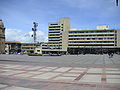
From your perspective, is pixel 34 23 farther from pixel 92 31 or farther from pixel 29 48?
pixel 29 48

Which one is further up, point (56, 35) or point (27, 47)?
point (56, 35)

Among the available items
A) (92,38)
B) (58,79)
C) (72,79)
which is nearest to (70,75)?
(72,79)

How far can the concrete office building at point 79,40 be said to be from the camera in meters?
102

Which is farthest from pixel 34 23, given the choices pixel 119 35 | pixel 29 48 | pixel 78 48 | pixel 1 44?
pixel 29 48

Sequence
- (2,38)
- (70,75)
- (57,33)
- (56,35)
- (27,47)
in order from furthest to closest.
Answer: (27,47) → (56,35) → (57,33) → (2,38) → (70,75)

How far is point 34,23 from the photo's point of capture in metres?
62.3

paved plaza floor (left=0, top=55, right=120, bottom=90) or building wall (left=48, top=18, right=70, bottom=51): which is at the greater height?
building wall (left=48, top=18, right=70, bottom=51)

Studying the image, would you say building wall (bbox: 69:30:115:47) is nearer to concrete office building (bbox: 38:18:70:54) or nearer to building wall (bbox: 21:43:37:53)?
concrete office building (bbox: 38:18:70:54)

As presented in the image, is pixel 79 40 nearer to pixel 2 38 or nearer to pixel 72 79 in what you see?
pixel 2 38

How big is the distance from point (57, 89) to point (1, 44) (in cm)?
11215

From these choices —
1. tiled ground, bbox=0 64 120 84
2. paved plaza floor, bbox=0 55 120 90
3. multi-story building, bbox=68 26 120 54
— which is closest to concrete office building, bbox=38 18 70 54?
multi-story building, bbox=68 26 120 54

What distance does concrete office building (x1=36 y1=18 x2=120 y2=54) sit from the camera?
102m

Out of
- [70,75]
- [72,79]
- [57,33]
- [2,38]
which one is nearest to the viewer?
[72,79]

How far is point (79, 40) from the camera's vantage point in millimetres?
108188
